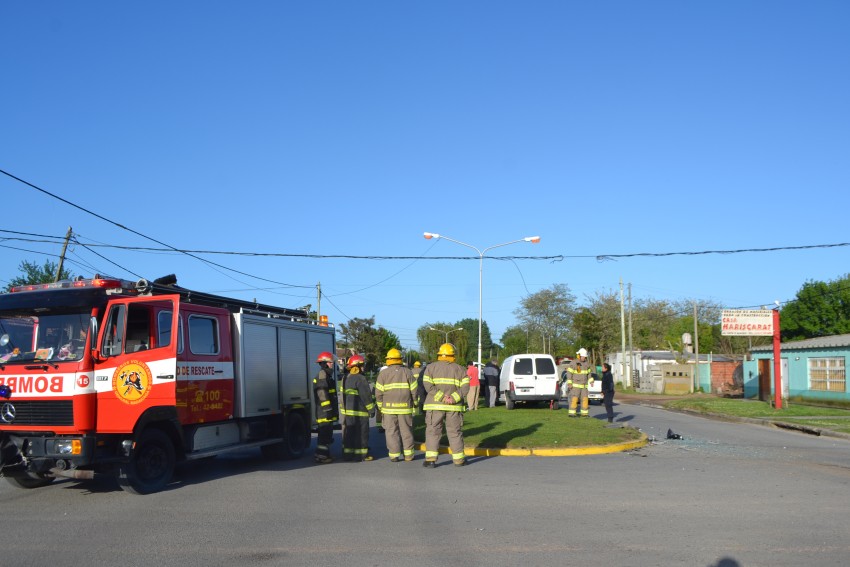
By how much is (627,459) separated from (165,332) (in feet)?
26.4

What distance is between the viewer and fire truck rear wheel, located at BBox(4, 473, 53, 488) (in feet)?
34.1

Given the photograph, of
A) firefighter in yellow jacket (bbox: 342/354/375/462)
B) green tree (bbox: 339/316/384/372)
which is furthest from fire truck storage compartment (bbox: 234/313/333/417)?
green tree (bbox: 339/316/384/372)

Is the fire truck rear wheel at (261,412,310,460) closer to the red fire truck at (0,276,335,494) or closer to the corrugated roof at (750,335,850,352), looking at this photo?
the red fire truck at (0,276,335,494)

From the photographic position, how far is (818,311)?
59.3 meters

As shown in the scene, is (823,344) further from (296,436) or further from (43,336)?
(43,336)

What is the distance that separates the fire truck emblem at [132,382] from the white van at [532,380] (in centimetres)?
1617

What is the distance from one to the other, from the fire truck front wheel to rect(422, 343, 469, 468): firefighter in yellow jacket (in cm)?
405

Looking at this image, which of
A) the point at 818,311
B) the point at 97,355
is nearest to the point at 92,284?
the point at 97,355

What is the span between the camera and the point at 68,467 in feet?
31.4

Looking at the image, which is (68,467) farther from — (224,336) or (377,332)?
(377,332)

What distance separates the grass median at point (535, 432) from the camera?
14531 mm

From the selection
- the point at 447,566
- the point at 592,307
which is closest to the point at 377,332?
the point at 592,307

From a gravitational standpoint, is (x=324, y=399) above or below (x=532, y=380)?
above

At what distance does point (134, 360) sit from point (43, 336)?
4.17ft
